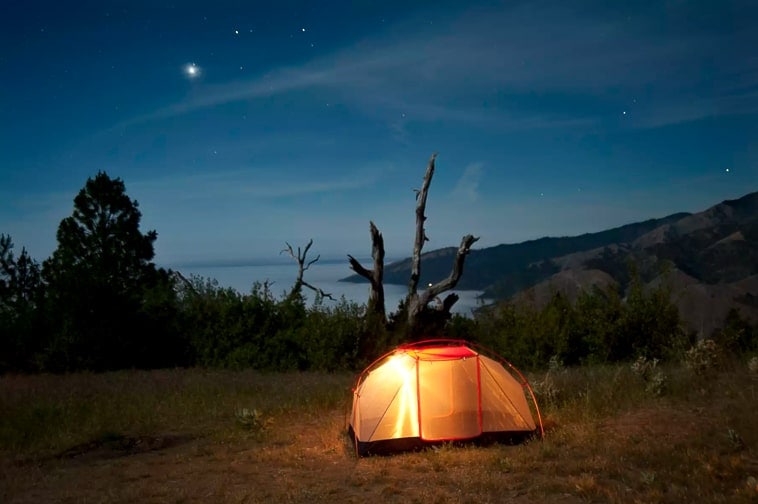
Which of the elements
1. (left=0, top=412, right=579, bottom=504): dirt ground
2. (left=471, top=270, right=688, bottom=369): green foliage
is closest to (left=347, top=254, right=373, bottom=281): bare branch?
(left=471, top=270, right=688, bottom=369): green foliage

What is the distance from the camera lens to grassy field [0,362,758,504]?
694cm

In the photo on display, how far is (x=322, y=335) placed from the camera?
1886cm

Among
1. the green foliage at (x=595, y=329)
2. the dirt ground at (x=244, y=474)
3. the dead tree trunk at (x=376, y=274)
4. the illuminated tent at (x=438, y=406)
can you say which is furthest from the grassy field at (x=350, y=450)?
the dead tree trunk at (x=376, y=274)

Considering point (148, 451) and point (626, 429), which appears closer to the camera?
point (626, 429)

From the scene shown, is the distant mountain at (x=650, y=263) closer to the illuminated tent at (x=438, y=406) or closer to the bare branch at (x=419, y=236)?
the bare branch at (x=419, y=236)

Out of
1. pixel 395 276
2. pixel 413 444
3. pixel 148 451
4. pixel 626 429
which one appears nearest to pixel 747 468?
pixel 626 429

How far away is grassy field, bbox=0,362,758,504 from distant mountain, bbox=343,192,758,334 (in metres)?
7.01

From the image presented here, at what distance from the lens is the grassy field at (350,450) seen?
6941mm

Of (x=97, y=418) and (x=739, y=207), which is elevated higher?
(x=739, y=207)

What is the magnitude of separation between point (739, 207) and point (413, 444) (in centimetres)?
4526

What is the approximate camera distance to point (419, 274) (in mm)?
20344

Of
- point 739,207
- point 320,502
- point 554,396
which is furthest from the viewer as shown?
point 739,207

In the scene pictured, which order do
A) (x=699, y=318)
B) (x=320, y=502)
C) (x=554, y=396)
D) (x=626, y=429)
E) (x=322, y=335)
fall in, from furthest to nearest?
(x=699, y=318) < (x=322, y=335) < (x=554, y=396) < (x=626, y=429) < (x=320, y=502)

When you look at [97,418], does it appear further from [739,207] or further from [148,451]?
[739,207]
